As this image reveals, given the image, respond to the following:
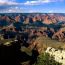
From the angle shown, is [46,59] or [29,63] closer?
[46,59]

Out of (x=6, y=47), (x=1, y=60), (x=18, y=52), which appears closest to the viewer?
(x=1, y=60)

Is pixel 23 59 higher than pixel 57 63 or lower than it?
lower

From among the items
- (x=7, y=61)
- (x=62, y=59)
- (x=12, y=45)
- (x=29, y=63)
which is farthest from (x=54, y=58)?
(x=12, y=45)

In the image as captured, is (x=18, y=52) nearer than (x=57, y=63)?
No

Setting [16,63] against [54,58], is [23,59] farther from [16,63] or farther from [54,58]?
[54,58]

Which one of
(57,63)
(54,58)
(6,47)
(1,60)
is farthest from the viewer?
(6,47)

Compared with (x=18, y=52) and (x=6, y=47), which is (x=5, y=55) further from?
(x=18, y=52)

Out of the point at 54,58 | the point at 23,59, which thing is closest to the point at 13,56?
the point at 23,59

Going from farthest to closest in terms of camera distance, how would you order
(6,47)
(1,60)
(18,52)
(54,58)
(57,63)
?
(18,52) < (6,47) < (1,60) < (54,58) < (57,63)

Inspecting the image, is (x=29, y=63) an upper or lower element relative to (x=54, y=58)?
lower
